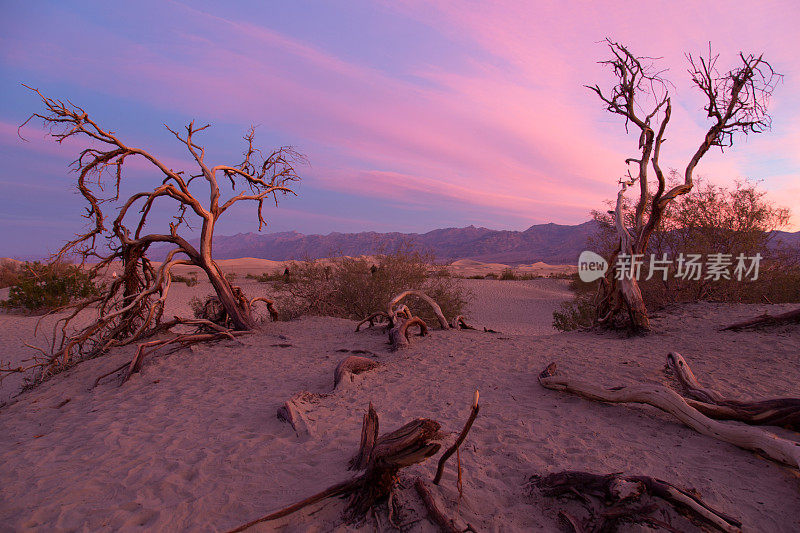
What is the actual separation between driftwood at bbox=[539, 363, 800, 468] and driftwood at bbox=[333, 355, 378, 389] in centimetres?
249

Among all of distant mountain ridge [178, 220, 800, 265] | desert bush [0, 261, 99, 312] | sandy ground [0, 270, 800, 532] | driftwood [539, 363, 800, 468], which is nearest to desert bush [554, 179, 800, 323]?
sandy ground [0, 270, 800, 532]

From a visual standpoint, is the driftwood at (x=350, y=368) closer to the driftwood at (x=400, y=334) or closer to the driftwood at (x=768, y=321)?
the driftwood at (x=400, y=334)

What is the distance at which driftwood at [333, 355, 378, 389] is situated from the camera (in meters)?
5.60

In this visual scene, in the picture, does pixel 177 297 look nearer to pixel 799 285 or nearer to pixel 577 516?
pixel 577 516

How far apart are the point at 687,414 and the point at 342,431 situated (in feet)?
10.6

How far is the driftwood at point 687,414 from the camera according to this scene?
3014 millimetres

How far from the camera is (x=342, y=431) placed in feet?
13.3

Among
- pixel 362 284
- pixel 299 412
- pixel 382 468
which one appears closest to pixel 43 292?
pixel 362 284

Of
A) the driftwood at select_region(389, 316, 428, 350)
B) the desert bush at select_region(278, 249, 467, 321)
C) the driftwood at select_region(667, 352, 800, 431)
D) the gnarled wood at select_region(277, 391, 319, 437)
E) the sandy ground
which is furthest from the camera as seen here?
the desert bush at select_region(278, 249, 467, 321)

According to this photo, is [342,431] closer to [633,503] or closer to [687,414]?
[633,503]

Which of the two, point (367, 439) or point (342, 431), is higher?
point (367, 439)

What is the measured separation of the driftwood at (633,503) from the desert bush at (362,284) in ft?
28.7

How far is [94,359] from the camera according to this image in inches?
299

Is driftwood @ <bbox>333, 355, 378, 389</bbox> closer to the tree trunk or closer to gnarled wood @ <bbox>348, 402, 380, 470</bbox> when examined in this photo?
gnarled wood @ <bbox>348, 402, 380, 470</bbox>
